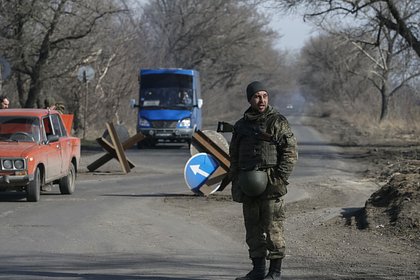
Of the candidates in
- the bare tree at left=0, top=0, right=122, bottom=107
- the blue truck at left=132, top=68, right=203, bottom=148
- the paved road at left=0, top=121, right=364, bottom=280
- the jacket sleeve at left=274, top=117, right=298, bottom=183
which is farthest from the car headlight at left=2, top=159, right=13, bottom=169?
the blue truck at left=132, top=68, right=203, bottom=148

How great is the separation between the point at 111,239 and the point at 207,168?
15.7 ft

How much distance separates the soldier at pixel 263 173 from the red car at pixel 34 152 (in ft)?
22.7

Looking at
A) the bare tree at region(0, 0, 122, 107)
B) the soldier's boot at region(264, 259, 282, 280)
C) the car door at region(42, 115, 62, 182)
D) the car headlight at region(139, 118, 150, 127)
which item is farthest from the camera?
the car headlight at region(139, 118, 150, 127)

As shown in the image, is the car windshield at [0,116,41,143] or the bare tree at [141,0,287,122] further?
the bare tree at [141,0,287,122]

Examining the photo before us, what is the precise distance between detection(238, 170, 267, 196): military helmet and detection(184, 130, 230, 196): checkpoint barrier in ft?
24.4

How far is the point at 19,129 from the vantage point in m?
14.9

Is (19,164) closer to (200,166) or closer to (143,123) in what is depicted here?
(200,166)

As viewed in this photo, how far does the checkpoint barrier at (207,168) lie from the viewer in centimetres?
1498

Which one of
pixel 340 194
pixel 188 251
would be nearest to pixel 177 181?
pixel 340 194

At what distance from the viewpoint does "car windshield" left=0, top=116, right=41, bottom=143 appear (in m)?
14.7

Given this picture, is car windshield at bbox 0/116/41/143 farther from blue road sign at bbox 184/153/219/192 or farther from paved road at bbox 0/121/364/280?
blue road sign at bbox 184/153/219/192

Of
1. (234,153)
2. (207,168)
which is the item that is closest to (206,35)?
(207,168)

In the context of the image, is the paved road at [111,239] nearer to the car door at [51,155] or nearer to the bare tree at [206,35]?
the car door at [51,155]

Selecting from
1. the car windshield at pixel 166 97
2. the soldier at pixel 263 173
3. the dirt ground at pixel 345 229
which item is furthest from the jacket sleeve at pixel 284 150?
the car windshield at pixel 166 97
